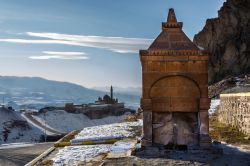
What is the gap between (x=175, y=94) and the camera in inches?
432

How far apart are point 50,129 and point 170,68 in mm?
40055

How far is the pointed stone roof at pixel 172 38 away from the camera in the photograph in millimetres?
10977

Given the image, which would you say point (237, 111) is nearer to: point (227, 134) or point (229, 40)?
point (227, 134)

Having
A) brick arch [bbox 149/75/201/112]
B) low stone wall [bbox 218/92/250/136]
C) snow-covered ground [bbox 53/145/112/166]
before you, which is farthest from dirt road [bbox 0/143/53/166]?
low stone wall [bbox 218/92/250/136]

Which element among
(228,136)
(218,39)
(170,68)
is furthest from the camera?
Result: (218,39)

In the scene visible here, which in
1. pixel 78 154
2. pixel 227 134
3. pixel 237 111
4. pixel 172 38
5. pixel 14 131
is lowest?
pixel 14 131

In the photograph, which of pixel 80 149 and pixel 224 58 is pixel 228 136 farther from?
pixel 224 58

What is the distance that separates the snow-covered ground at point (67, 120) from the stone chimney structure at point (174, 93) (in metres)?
41.7

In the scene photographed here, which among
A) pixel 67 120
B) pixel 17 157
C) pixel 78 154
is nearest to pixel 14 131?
pixel 67 120

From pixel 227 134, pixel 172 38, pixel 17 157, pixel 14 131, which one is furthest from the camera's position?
pixel 14 131

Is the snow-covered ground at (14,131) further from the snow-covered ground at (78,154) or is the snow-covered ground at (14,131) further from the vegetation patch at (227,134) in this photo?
the snow-covered ground at (78,154)

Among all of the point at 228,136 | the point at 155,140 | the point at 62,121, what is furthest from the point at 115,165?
the point at 62,121

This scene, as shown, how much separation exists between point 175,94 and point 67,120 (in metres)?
45.4

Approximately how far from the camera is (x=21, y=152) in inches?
736
